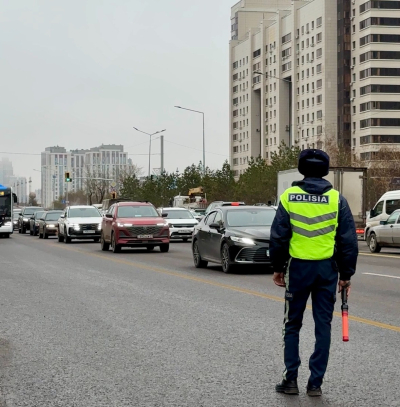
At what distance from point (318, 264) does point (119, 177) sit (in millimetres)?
140437

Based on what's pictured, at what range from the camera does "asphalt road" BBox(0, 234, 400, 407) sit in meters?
7.09

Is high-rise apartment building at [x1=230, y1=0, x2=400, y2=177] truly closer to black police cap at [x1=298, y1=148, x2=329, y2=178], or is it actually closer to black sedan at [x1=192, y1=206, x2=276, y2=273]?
black sedan at [x1=192, y1=206, x2=276, y2=273]

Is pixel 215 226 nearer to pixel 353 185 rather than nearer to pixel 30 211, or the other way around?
pixel 353 185

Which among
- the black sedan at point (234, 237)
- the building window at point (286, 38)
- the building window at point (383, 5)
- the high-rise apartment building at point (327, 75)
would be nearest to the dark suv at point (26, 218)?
the black sedan at point (234, 237)

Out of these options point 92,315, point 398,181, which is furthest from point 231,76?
point 92,315

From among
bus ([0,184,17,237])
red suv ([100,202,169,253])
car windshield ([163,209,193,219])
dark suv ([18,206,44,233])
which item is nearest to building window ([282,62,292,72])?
dark suv ([18,206,44,233])

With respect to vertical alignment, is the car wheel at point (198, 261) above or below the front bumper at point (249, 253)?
below

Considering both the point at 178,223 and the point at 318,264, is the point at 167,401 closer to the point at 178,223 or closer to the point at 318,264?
the point at 318,264

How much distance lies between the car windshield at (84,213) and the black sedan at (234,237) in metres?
20.8

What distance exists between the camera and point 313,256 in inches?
270

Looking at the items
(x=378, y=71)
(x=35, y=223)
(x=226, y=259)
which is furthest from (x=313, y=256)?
(x=378, y=71)

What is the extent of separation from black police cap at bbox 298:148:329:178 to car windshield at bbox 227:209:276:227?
14.5 m

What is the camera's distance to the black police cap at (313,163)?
700 cm

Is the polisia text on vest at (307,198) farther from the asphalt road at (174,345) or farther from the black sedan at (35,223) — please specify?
the black sedan at (35,223)
